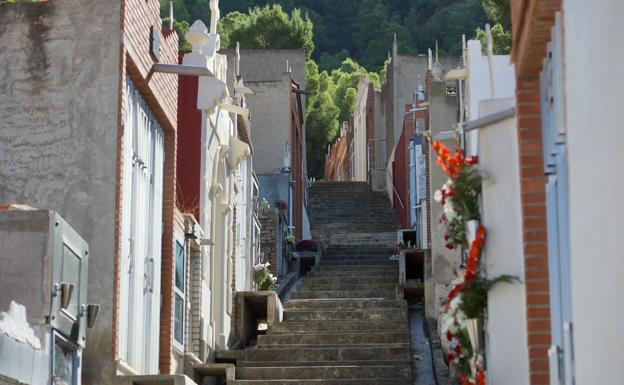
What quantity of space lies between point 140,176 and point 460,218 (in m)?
4.68

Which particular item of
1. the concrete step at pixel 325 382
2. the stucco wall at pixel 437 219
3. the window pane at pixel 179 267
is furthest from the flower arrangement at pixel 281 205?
the window pane at pixel 179 267

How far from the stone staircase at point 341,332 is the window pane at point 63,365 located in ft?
26.6

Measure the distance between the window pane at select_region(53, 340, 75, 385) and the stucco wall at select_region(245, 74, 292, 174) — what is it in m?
25.0

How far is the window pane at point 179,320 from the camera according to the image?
17939 mm

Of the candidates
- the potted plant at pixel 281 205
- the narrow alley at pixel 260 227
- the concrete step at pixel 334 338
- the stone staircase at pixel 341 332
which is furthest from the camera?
the potted plant at pixel 281 205

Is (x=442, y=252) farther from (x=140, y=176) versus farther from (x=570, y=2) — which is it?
(x=570, y=2)

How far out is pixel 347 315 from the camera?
979 inches

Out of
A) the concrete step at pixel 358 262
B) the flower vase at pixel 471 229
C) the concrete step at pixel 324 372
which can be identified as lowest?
the concrete step at pixel 324 372

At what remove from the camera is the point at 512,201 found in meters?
10.5

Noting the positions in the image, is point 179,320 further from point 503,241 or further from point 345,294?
point 345,294

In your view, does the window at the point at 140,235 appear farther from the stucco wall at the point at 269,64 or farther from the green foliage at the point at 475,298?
the stucco wall at the point at 269,64

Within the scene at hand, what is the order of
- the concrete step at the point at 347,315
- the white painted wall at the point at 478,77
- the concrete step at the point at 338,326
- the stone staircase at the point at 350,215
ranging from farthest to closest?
the stone staircase at the point at 350,215
the concrete step at the point at 347,315
the concrete step at the point at 338,326
the white painted wall at the point at 478,77

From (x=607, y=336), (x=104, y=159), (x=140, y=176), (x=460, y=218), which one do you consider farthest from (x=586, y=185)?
(x=140, y=176)

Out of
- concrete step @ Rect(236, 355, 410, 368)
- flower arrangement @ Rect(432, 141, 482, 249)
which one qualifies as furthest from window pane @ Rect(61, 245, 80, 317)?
concrete step @ Rect(236, 355, 410, 368)
